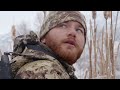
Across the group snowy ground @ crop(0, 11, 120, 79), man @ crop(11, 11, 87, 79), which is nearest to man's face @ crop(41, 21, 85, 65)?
man @ crop(11, 11, 87, 79)

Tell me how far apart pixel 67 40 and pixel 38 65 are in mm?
191

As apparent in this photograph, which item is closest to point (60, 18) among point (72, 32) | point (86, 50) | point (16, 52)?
point (72, 32)

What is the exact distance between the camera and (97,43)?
2145 millimetres

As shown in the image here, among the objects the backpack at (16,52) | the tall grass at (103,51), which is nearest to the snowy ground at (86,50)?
the tall grass at (103,51)

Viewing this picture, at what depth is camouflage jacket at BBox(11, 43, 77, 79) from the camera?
4.18 ft

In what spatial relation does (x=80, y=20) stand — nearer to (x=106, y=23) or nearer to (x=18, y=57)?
(x=18, y=57)

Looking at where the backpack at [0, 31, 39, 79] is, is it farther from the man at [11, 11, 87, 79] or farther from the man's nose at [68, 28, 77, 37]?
the man's nose at [68, 28, 77, 37]

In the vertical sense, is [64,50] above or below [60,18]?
below

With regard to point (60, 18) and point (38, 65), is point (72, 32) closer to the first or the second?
point (60, 18)

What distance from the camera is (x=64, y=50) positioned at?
1426mm

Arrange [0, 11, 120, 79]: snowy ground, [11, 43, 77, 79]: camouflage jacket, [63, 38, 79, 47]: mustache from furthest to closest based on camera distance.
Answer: [0, 11, 120, 79]: snowy ground < [63, 38, 79, 47]: mustache < [11, 43, 77, 79]: camouflage jacket

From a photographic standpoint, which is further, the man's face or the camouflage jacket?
the man's face
